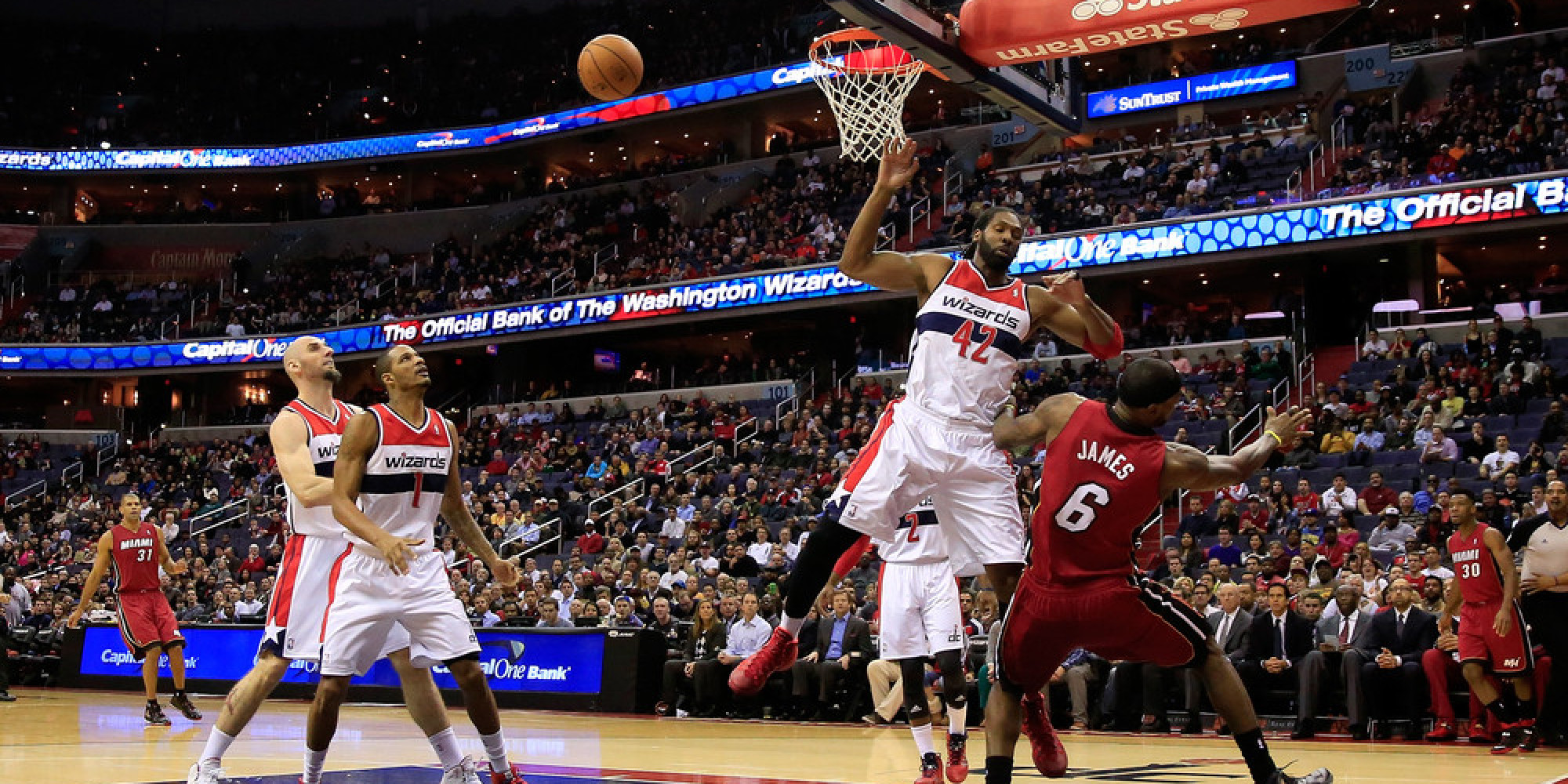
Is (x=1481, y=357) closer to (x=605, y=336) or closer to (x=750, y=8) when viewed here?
(x=605, y=336)

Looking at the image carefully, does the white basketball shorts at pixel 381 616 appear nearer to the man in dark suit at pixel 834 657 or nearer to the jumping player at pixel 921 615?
the jumping player at pixel 921 615

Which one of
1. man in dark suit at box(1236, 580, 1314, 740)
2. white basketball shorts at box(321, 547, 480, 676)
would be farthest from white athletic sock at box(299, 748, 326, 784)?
man in dark suit at box(1236, 580, 1314, 740)

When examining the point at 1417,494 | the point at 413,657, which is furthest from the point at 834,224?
the point at 413,657

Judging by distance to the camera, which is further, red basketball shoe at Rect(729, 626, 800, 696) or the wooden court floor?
the wooden court floor

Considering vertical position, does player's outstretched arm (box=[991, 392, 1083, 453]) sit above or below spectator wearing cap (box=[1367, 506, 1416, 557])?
below

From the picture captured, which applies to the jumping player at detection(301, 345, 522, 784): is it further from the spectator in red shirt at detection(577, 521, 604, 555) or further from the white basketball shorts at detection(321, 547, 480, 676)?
the spectator in red shirt at detection(577, 521, 604, 555)

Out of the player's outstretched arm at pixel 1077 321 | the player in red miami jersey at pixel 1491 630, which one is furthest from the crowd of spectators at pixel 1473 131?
the player's outstretched arm at pixel 1077 321

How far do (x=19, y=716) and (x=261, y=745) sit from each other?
4.87m

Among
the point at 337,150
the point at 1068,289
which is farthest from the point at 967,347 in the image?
the point at 337,150

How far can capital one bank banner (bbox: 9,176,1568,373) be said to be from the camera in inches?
981

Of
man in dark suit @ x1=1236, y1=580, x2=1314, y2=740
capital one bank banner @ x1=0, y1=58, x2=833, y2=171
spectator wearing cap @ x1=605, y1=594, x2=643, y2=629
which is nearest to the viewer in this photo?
man in dark suit @ x1=1236, y1=580, x2=1314, y2=740

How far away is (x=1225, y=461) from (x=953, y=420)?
1.44 metres

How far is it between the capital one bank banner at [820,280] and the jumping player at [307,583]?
15969 mm

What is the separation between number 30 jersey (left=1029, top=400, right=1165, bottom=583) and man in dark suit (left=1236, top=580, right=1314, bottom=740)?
25.3ft
